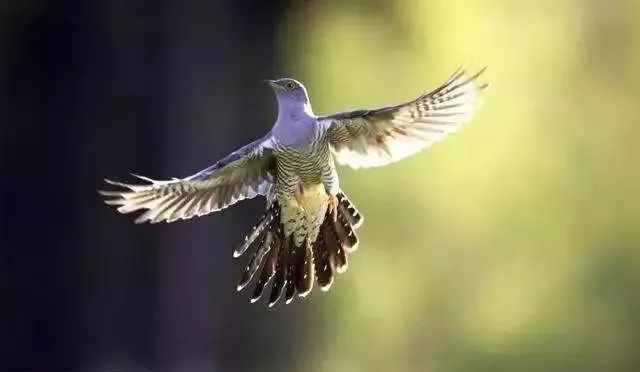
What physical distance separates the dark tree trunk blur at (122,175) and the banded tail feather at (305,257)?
0.60 m

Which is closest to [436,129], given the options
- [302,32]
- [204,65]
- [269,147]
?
[269,147]

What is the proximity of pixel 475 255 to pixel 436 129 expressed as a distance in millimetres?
726

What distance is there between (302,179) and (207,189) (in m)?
0.10

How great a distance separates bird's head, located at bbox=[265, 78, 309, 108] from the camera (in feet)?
2.83

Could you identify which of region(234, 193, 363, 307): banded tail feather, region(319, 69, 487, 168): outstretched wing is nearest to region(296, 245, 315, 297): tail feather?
region(234, 193, 363, 307): banded tail feather

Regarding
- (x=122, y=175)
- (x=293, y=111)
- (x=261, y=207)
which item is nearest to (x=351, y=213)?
(x=293, y=111)

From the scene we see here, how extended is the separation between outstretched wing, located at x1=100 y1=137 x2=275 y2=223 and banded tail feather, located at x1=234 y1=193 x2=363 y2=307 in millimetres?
42

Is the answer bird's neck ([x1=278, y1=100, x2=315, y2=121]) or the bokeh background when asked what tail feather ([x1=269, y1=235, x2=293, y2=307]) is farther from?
the bokeh background

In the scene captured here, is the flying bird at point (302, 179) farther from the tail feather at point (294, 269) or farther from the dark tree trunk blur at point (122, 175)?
the dark tree trunk blur at point (122, 175)

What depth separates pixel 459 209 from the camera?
5.05 ft

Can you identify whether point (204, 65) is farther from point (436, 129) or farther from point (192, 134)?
point (436, 129)

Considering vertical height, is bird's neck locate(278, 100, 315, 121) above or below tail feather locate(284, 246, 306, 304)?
above

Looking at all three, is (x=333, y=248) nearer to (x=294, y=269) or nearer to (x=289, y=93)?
(x=294, y=269)

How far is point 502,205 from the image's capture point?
154 cm
